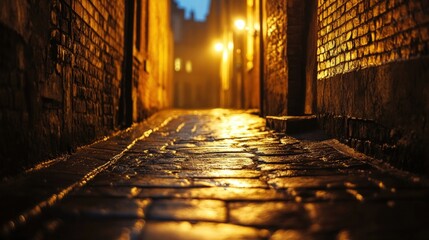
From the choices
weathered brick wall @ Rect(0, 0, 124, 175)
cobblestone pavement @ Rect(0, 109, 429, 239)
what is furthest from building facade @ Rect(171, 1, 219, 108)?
cobblestone pavement @ Rect(0, 109, 429, 239)

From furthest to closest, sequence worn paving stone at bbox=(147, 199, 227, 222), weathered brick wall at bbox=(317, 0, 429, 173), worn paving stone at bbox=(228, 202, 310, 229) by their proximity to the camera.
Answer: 1. weathered brick wall at bbox=(317, 0, 429, 173)
2. worn paving stone at bbox=(147, 199, 227, 222)
3. worn paving stone at bbox=(228, 202, 310, 229)

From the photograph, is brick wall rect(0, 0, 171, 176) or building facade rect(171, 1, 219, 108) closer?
brick wall rect(0, 0, 171, 176)

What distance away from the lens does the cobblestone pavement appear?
2.10 meters

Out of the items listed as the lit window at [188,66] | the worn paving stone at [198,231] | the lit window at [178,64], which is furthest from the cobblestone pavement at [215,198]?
the lit window at [178,64]

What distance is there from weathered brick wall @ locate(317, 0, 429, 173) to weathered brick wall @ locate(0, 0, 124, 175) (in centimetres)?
314

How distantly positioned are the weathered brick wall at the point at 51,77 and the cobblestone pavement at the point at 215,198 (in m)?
0.25

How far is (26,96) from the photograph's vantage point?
3.42 meters

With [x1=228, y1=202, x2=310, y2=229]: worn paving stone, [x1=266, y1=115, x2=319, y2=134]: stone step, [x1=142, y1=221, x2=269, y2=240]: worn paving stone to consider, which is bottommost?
[x1=142, y1=221, x2=269, y2=240]: worn paving stone

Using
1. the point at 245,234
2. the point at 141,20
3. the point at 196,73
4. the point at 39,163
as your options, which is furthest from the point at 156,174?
the point at 196,73

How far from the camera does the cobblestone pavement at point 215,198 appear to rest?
6.89 feet

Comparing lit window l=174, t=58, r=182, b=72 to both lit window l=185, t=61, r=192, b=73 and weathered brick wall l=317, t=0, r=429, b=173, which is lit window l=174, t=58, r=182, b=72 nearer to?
lit window l=185, t=61, r=192, b=73

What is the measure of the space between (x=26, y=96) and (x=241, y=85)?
1136 centimetres

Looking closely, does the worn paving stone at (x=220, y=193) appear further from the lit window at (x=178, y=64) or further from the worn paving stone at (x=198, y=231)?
the lit window at (x=178, y=64)

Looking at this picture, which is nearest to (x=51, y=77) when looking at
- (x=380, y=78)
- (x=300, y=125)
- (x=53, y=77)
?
(x=53, y=77)
